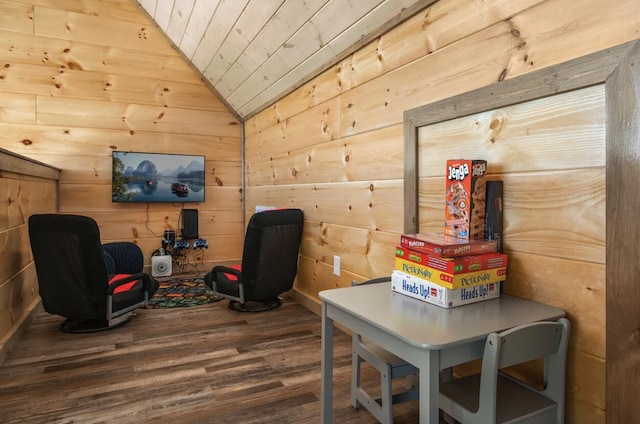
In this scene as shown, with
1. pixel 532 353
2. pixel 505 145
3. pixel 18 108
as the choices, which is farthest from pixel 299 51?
pixel 18 108

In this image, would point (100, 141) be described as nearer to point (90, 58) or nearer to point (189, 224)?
point (90, 58)

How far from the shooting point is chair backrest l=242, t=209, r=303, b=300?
10.4ft

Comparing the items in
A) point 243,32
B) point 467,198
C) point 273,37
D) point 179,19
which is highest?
→ point 179,19

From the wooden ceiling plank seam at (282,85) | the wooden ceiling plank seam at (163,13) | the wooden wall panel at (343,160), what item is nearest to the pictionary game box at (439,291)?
the wooden wall panel at (343,160)

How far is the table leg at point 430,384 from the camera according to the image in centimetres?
110

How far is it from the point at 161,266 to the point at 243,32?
2.76 meters

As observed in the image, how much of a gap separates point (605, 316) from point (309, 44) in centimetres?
243

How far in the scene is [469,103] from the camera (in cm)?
177

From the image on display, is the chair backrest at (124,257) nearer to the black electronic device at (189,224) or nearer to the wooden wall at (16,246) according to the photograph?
the wooden wall at (16,246)

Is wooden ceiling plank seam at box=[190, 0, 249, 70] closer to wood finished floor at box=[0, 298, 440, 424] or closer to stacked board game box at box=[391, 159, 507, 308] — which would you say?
stacked board game box at box=[391, 159, 507, 308]

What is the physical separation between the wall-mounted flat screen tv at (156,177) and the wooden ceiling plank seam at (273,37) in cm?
125

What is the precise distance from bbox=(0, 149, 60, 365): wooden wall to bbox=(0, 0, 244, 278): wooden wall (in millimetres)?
1038

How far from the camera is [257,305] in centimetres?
357

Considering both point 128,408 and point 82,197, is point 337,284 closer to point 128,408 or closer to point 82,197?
point 128,408
